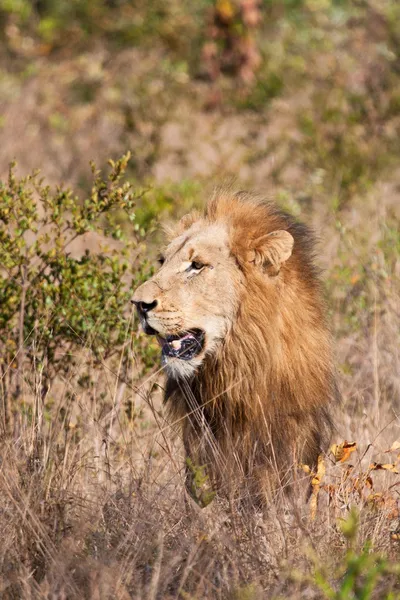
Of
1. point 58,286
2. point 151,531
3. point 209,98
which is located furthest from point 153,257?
point 209,98

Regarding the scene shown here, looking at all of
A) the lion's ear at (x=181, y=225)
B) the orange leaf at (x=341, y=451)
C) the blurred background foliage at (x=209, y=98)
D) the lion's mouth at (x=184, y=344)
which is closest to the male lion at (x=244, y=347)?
the lion's mouth at (x=184, y=344)

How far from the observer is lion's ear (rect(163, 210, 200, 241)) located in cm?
441

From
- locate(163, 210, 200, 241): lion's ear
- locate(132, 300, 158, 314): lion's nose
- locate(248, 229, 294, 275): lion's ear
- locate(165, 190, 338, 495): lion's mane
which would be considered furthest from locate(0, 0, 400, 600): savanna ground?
locate(248, 229, 294, 275): lion's ear

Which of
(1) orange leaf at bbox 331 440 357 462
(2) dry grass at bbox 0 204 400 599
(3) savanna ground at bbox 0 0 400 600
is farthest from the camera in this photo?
(1) orange leaf at bbox 331 440 357 462

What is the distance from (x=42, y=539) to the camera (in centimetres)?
329

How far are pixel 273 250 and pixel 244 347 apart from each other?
0.40 meters

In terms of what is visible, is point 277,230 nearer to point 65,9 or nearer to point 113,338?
point 113,338

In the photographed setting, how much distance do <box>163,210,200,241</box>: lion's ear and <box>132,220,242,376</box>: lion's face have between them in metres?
0.36

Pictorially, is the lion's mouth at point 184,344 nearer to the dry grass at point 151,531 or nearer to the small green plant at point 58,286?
the dry grass at point 151,531

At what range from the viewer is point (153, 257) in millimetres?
6527

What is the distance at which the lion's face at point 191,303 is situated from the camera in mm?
3852

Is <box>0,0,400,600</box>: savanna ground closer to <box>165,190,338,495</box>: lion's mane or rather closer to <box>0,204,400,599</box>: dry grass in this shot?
<box>0,204,400,599</box>: dry grass

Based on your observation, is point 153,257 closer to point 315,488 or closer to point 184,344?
point 184,344

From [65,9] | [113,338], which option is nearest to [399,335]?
[113,338]
